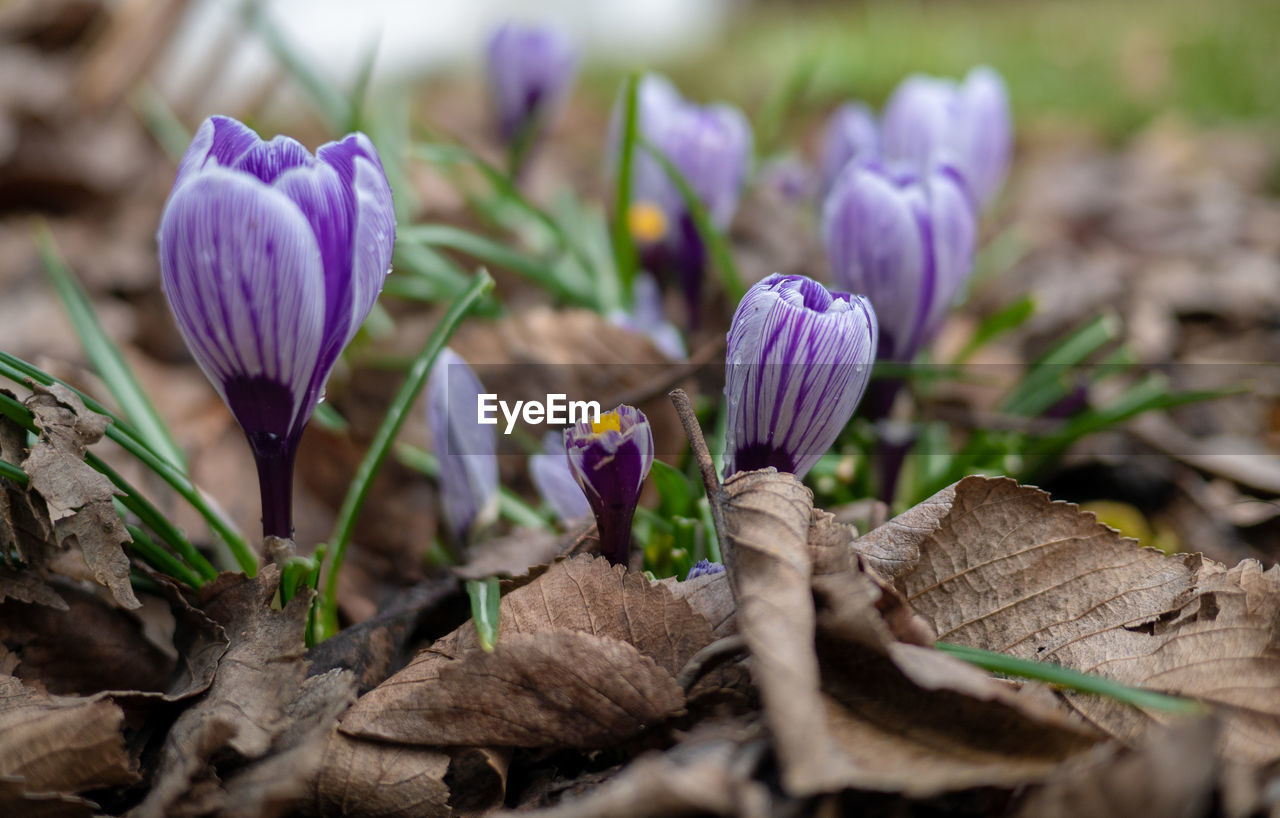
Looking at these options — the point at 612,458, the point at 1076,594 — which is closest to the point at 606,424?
the point at 612,458

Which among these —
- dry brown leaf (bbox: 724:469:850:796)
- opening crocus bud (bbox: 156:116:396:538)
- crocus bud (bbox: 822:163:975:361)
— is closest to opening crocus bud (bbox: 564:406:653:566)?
dry brown leaf (bbox: 724:469:850:796)

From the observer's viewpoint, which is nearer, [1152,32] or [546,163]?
[546,163]

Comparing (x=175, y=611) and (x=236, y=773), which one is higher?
(x=175, y=611)

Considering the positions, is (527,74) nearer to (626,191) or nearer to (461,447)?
(626,191)

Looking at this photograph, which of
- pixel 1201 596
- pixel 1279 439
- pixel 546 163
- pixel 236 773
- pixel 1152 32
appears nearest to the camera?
pixel 236 773

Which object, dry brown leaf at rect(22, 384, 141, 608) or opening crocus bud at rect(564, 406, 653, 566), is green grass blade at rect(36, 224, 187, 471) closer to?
dry brown leaf at rect(22, 384, 141, 608)

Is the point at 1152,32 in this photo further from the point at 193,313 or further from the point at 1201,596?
the point at 193,313

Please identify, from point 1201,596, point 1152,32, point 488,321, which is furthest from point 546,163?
point 1152,32
